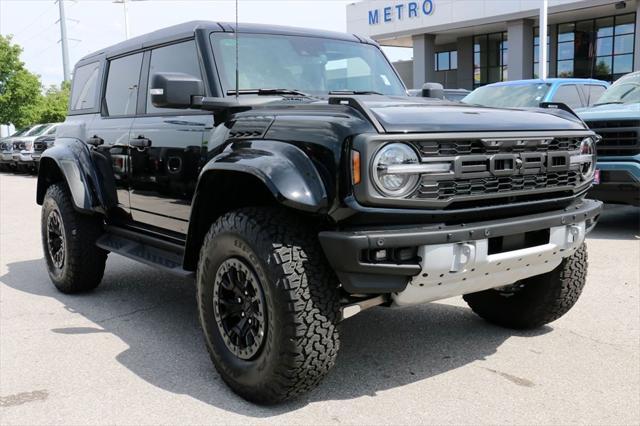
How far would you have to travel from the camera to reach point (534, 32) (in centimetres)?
2980

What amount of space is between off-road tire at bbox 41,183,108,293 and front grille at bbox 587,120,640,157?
5253mm

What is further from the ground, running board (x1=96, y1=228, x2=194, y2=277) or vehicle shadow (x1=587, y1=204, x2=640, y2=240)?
running board (x1=96, y1=228, x2=194, y2=277)

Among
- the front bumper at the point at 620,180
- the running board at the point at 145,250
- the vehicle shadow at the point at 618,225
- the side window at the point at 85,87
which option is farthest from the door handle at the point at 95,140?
the vehicle shadow at the point at 618,225

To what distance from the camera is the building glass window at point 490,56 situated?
32938mm

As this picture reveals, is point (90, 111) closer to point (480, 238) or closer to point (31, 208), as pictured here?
point (480, 238)

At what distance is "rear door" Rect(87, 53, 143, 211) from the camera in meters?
4.69

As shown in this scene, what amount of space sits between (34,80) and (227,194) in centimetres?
3602

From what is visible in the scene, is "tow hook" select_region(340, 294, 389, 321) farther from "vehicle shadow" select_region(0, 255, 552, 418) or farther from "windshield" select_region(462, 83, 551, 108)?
"windshield" select_region(462, 83, 551, 108)

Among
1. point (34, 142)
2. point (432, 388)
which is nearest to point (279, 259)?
point (432, 388)

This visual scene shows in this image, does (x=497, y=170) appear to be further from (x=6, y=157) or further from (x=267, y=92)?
(x=6, y=157)

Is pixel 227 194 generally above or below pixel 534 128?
below

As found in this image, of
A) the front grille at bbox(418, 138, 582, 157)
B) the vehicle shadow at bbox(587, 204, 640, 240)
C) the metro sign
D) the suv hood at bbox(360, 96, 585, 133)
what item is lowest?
the vehicle shadow at bbox(587, 204, 640, 240)

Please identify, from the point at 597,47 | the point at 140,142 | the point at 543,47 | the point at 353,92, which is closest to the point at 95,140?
the point at 140,142

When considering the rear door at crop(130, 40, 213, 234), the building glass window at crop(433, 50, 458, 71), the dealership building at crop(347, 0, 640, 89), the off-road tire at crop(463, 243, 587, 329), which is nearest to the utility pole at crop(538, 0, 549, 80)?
the dealership building at crop(347, 0, 640, 89)
